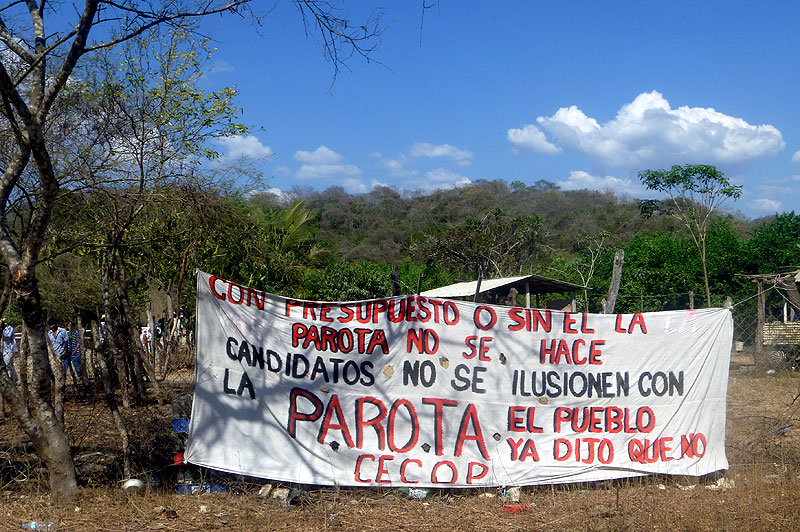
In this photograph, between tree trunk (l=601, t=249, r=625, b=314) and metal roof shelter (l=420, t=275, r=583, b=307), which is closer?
tree trunk (l=601, t=249, r=625, b=314)

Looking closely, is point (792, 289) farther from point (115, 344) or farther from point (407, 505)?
point (115, 344)

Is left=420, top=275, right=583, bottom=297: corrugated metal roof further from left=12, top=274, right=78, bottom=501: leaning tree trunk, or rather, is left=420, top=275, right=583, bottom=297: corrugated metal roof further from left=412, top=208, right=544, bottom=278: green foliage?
left=412, top=208, right=544, bottom=278: green foliage

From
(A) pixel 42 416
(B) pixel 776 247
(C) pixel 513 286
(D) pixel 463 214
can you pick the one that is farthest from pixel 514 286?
(D) pixel 463 214

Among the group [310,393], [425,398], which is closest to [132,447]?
[310,393]

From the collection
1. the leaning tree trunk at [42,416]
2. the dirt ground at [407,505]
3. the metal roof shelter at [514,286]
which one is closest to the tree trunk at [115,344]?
the dirt ground at [407,505]

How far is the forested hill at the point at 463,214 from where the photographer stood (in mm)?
49562

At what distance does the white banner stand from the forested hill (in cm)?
3413

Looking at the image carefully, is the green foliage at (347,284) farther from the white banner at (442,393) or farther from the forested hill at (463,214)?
the forested hill at (463,214)

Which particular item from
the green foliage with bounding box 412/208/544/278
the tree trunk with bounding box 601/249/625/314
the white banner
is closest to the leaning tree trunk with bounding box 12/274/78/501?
the white banner

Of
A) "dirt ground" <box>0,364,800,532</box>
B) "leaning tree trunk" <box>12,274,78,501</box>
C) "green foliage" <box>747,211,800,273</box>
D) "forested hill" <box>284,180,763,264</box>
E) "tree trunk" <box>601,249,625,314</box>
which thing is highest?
"forested hill" <box>284,180,763,264</box>

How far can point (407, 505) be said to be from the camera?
559 centimetres

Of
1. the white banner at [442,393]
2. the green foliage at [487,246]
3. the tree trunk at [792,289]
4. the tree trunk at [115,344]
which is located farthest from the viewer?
the green foliage at [487,246]

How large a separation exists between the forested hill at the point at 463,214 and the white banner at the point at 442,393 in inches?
1344

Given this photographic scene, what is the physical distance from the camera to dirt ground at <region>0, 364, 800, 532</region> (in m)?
5.02
